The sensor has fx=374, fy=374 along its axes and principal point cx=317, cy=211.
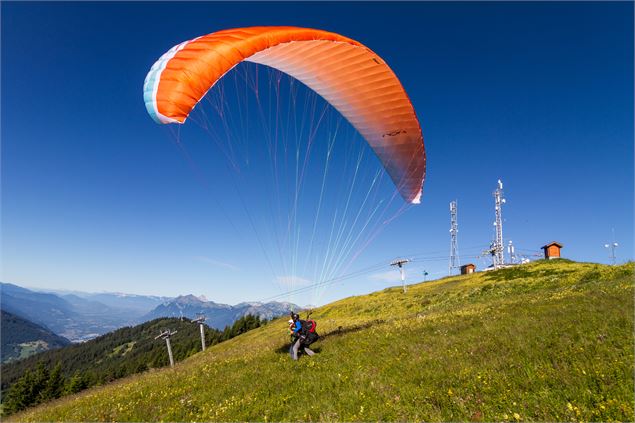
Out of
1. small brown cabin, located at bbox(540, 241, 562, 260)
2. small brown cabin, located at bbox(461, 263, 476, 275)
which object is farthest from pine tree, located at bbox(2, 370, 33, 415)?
small brown cabin, located at bbox(540, 241, 562, 260)

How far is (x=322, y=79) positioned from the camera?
14297mm

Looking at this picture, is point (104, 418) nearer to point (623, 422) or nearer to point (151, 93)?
point (151, 93)

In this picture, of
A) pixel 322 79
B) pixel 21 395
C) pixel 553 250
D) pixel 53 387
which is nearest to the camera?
pixel 322 79

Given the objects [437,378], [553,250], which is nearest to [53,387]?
[437,378]

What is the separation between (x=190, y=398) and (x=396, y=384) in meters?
6.06

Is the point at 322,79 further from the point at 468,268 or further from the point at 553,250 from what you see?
the point at 468,268

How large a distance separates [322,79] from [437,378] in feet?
35.6

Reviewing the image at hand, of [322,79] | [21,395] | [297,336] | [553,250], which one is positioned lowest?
[21,395]

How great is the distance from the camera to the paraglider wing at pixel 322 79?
932cm

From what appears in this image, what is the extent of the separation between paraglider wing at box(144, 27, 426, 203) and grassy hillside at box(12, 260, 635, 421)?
22.6 feet

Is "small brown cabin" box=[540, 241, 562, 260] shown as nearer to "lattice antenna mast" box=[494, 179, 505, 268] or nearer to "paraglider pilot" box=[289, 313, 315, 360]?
"lattice antenna mast" box=[494, 179, 505, 268]

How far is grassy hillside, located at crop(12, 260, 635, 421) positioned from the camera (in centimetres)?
698

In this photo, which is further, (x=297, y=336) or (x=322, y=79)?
(x=322, y=79)

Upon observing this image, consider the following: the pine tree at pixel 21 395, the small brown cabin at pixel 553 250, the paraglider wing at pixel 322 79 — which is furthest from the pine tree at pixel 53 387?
the small brown cabin at pixel 553 250
